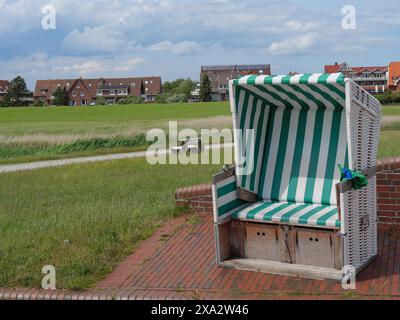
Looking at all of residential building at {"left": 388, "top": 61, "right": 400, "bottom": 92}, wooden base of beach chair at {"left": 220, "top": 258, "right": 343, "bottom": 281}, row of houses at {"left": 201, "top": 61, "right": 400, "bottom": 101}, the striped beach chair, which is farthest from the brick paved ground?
residential building at {"left": 388, "top": 61, "right": 400, "bottom": 92}

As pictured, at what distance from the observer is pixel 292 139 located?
678 cm

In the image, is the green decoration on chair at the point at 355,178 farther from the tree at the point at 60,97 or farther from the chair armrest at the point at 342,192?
the tree at the point at 60,97

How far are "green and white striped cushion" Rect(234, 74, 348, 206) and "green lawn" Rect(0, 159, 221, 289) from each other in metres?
1.87

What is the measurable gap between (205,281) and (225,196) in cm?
95

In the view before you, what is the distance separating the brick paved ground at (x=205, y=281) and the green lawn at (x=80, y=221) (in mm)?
282

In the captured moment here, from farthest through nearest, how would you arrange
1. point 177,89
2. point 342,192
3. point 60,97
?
point 177,89
point 60,97
point 342,192

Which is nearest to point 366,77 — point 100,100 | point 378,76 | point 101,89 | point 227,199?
point 378,76

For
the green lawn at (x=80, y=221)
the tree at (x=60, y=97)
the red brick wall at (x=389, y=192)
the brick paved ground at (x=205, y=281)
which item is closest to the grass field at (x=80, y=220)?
the green lawn at (x=80, y=221)

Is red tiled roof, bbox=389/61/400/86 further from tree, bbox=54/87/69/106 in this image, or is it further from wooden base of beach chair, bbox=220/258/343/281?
wooden base of beach chair, bbox=220/258/343/281

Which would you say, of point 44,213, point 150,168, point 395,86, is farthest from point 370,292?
point 395,86

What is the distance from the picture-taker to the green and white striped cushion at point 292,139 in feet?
20.9

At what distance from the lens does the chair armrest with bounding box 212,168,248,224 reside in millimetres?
6066

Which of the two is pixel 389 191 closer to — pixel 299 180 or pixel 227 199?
pixel 299 180

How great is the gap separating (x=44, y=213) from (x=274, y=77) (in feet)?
16.4
